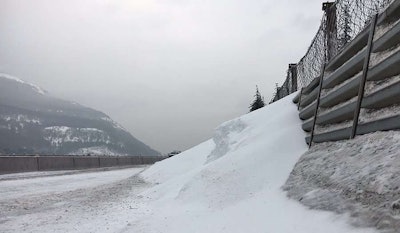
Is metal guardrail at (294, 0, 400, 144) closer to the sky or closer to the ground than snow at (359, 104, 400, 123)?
closer to the sky

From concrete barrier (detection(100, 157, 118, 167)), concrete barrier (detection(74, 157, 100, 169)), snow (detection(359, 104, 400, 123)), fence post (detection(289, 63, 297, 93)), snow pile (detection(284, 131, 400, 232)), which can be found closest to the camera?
snow pile (detection(284, 131, 400, 232))

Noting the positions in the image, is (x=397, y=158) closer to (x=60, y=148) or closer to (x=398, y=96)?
(x=398, y=96)

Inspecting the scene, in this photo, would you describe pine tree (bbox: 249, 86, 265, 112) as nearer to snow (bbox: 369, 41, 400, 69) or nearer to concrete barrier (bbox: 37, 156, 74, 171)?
concrete barrier (bbox: 37, 156, 74, 171)

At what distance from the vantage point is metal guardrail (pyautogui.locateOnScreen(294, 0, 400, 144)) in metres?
5.38

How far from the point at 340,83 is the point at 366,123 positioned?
215 cm

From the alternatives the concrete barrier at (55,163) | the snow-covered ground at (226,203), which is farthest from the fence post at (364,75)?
the concrete barrier at (55,163)

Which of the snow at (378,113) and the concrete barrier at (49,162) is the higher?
the concrete barrier at (49,162)

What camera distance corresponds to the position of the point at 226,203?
291 inches

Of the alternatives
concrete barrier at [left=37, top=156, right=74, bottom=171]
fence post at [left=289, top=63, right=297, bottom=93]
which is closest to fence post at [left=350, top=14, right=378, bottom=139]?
fence post at [left=289, top=63, right=297, bottom=93]

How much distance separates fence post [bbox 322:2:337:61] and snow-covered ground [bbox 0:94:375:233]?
169cm

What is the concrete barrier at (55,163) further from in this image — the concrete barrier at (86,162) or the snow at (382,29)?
the snow at (382,29)

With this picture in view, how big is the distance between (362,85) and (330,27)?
3530mm

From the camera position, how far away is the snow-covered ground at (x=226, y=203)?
560 cm

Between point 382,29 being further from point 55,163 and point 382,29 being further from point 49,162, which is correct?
point 55,163
